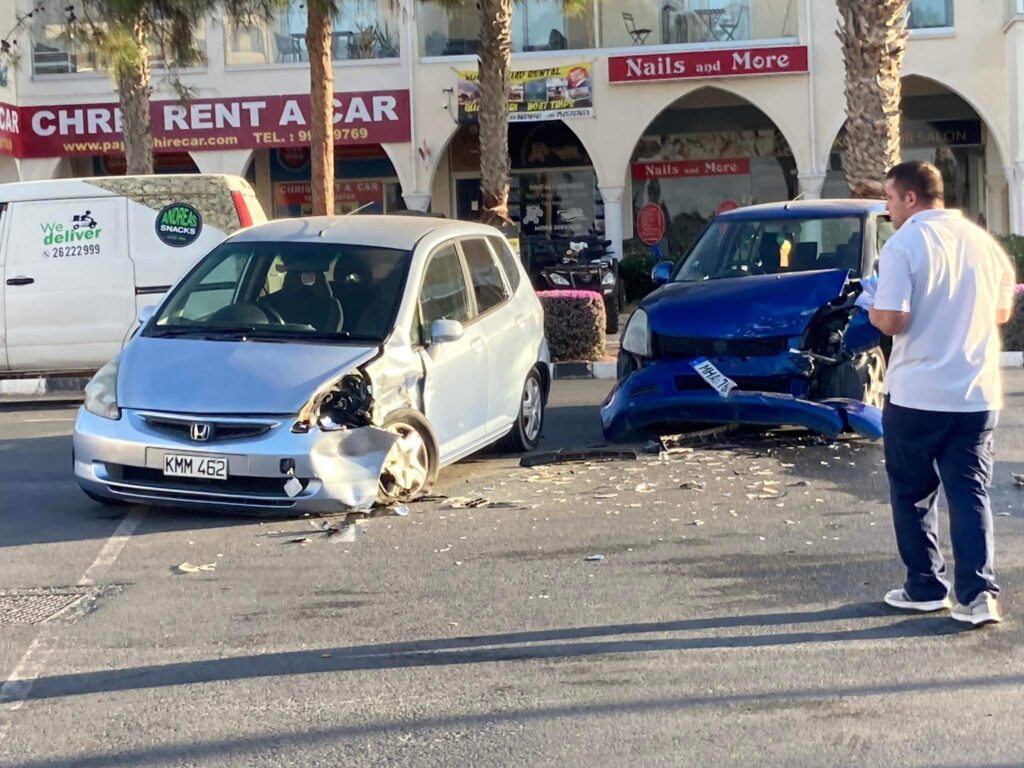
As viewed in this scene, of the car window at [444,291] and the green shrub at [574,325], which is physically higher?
the car window at [444,291]

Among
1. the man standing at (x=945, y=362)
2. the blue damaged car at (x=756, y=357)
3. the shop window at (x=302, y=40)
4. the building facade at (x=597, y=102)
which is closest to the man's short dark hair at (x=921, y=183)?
the man standing at (x=945, y=362)

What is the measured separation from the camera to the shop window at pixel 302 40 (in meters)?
25.0

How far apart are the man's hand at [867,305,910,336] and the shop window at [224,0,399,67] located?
68.3 ft

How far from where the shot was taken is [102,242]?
1338cm

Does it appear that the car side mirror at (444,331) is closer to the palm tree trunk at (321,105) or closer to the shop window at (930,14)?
the palm tree trunk at (321,105)

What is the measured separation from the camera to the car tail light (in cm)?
1344

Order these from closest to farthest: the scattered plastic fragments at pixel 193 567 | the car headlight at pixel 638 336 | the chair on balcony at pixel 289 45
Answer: the scattered plastic fragments at pixel 193 567 → the car headlight at pixel 638 336 → the chair on balcony at pixel 289 45

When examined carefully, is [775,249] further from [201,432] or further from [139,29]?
[139,29]

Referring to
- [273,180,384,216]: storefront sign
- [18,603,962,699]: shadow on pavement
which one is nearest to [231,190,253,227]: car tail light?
[18,603,962,699]: shadow on pavement

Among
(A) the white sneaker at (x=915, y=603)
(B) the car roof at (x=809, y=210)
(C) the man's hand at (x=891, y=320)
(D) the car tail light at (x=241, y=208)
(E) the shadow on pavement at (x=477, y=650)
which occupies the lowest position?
(E) the shadow on pavement at (x=477, y=650)

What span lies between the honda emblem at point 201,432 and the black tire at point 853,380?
406 cm

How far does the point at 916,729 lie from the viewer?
429cm

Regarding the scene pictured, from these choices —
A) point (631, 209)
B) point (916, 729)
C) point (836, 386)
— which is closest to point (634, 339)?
point (836, 386)

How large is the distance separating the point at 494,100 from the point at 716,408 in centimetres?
948
